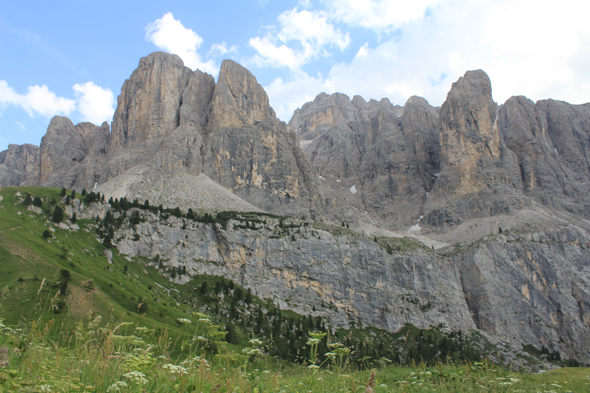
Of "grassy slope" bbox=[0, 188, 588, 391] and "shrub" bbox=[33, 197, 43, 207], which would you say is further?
"shrub" bbox=[33, 197, 43, 207]

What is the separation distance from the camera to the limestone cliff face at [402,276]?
128 meters

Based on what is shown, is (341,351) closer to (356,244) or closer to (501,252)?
(356,244)

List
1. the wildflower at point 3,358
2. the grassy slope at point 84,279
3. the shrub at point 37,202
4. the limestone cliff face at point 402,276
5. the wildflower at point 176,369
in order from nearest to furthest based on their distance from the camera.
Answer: the wildflower at point 3,358, the wildflower at point 176,369, the grassy slope at point 84,279, the shrub at point 37,202, the limestone cliff face at point 402,276

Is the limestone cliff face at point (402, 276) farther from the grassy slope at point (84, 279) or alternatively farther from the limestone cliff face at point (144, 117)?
the limestone cliff face at point (144, 117)

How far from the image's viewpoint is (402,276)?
145 m

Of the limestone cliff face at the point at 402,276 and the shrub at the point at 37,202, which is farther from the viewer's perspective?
the limestone cliff face at the point at 402,276

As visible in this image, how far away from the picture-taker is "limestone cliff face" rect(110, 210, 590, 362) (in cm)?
12750

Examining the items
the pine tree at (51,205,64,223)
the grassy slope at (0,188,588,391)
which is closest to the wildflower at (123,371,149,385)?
the grassy slope at (0,188,588,391)

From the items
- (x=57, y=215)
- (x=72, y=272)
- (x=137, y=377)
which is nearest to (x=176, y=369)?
(x=137, y=377)

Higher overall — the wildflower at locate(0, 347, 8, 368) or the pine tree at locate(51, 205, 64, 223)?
the pine tree at locate(51, 205, 64, 223)

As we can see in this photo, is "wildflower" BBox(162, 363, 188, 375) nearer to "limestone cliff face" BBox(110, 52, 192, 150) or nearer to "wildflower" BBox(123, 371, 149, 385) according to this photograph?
"wildflower" BBox(123, 371, 149, 385)

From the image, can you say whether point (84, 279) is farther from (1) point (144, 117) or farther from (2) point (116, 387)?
(1) point (144, 117)

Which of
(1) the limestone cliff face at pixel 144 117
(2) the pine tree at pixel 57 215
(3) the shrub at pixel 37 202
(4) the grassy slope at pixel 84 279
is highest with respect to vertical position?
(1) the limestone cliff face at pixel 144 117

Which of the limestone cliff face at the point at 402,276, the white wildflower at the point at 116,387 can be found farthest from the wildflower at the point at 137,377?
the limestone cliff face at the point at 402,276
